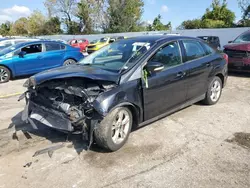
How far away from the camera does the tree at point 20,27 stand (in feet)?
206

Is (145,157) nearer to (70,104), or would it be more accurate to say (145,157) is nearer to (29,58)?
(70,104)

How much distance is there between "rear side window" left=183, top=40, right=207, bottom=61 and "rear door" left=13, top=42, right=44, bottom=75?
662cm

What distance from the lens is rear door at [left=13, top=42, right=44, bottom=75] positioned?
9430mm

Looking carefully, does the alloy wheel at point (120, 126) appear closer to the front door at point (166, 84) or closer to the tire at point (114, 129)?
the tire at point (114, 129)

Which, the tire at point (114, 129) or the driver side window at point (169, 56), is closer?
the tire at point (114, 129)

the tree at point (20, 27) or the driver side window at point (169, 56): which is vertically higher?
the tree at point (20, 27)

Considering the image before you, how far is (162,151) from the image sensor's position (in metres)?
3.71

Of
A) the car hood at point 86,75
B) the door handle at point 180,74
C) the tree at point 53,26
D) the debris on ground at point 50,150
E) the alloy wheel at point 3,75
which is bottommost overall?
the debris on ground at point 50,150

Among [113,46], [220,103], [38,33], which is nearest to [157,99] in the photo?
[113,46]

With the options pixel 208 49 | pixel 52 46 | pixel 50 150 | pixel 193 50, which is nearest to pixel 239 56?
pixel 208 49

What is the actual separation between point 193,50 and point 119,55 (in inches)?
64.2

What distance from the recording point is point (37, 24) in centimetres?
5612

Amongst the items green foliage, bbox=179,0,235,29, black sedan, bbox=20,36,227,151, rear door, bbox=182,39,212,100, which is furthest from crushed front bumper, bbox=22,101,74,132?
green foliage, bbox=179,0,235,29

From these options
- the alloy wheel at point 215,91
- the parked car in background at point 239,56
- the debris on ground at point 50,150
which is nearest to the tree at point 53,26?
the parked car in background at point 239,56
